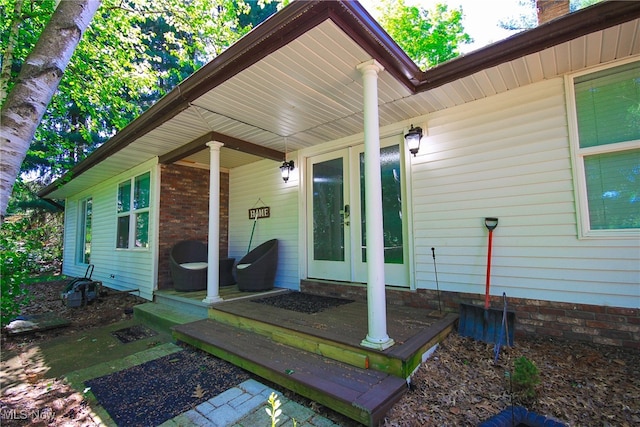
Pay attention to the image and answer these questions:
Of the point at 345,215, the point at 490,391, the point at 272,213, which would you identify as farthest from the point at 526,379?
the point at 272,213

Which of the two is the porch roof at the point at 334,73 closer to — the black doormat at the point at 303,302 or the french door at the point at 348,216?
the french door at the point at 348,216

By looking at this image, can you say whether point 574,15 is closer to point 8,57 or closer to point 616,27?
point 616,27

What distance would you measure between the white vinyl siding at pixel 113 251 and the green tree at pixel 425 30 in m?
10.9

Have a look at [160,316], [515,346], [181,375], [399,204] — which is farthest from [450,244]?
[160,316]

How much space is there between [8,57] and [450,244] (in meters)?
6.02

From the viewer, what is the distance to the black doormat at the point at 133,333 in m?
3.96

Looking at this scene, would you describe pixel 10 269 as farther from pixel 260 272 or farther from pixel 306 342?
pixel 306 342

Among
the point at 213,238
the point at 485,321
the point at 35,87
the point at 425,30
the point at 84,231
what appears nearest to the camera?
the point at 35,87

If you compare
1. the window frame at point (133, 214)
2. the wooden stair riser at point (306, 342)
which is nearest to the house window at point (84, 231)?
the window frame at point (133, 214)

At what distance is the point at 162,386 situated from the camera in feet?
8.27

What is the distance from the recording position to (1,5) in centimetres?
450

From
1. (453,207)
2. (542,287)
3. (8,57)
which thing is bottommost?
(542,287)

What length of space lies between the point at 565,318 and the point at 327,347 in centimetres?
226

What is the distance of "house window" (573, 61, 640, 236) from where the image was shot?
261 cm
